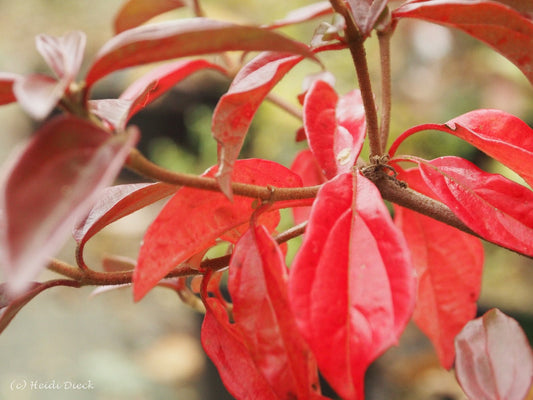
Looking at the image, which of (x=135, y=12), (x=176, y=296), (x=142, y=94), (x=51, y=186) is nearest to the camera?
(x=51, y=186)

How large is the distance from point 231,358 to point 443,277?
0.75 ft

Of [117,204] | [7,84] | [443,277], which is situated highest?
[7,84]

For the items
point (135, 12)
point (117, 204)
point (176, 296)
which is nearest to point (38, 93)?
point (117, 204)

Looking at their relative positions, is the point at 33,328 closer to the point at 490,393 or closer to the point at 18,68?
the point at 18,68

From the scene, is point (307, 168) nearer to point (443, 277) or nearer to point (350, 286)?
point (443, 277)

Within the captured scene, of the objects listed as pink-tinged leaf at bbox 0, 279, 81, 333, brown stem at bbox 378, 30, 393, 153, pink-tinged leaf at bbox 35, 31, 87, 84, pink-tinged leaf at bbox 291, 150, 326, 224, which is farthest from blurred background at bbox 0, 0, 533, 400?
pink-tinged leaf at bbox 35, 31, 87, 84

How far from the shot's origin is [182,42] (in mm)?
246

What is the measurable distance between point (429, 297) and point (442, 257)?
4cm

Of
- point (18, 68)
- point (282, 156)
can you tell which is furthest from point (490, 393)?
point (18, 68)

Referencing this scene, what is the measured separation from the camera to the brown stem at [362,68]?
334 mm

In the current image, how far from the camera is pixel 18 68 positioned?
286cm

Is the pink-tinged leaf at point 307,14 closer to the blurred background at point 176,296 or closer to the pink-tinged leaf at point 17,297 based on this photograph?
the pink-tinged leaf at point 17,297

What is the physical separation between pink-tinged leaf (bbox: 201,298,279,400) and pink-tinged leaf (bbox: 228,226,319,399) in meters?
0.05

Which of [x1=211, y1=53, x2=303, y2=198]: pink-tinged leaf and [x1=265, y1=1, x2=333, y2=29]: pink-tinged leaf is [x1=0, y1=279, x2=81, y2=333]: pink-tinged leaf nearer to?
[x1=211, y1=53, x2=303, y2=198]: pink-tinged leaf
